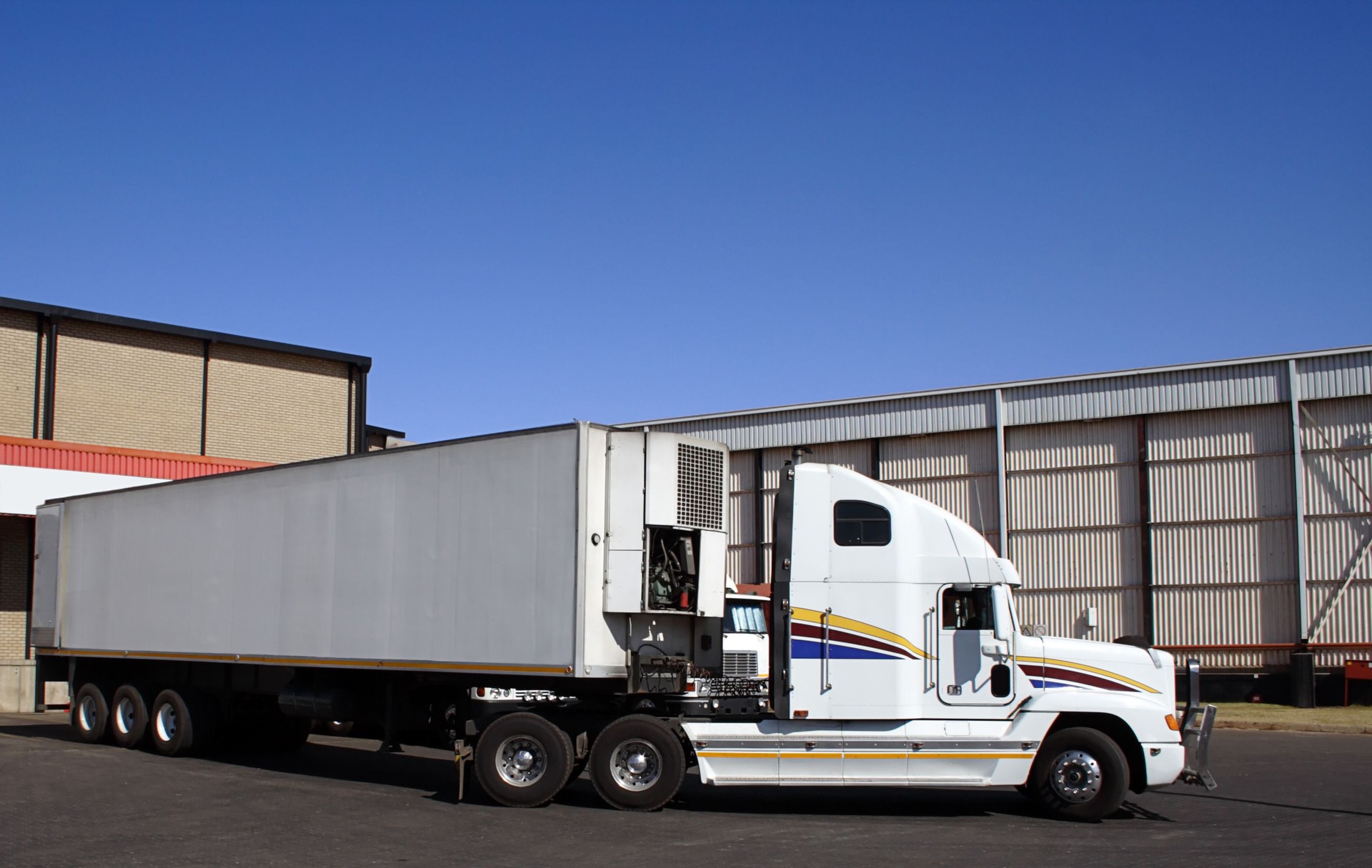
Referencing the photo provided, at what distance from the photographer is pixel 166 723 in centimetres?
1923

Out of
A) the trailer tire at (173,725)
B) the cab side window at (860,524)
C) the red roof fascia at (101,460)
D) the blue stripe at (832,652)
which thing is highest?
the red roof fascia at (101,460)

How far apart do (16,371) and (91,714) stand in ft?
51.9

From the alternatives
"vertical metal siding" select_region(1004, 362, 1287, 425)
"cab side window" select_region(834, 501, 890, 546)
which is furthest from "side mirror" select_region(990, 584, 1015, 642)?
"vertical metal siding" select_region(1004, 362, 1287, 425)

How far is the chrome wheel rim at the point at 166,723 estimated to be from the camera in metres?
19.1

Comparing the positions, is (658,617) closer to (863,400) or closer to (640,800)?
(640,800)

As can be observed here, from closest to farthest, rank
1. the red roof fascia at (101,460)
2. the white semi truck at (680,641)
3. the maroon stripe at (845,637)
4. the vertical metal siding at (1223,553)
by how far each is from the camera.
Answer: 1. the white semi truck at (680,641)
2. the maroon stripe at (845,637)
3. the red roof fascia at (101,460)
4. the vertical metal siding at (1223,553)

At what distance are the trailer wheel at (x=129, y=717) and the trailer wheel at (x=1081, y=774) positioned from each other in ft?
43.9

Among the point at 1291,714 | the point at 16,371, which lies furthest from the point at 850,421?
the point at 16,371

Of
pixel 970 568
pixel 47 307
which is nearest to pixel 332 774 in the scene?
pixel 970 568

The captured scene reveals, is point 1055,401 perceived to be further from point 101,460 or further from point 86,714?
point 86,714

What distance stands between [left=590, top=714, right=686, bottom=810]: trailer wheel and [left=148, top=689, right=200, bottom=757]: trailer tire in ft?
25.7

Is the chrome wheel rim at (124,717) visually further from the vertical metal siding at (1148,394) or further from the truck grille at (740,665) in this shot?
the vertical metal siding at (1148,394)

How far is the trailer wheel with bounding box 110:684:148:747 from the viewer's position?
19531 millimetres

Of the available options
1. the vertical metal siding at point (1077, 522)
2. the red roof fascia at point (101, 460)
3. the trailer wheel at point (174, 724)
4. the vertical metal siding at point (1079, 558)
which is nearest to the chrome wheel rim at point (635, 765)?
the trailer wheel at point (174, 724)
